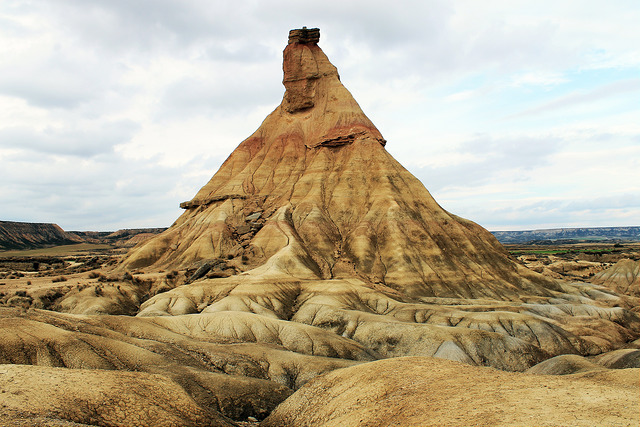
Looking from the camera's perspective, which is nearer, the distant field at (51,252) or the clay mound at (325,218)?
the clay mound at (325,218)

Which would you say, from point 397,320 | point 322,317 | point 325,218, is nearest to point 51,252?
point 325,218

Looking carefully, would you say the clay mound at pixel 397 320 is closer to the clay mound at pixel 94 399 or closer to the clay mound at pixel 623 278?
the clay mound at pixel 94 399

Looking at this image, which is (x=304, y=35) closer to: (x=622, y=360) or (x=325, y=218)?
(x=325, y=218)

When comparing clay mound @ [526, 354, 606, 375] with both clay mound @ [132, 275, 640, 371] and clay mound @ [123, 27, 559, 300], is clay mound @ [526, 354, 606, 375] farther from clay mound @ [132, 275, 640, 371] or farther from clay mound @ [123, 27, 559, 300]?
clay mound @ [123, 27, 559, 300]

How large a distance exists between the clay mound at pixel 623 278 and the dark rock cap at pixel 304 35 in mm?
78661

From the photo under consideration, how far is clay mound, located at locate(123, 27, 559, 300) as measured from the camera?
5897cm

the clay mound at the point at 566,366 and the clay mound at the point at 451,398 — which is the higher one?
the clay mound at the point at 451,398

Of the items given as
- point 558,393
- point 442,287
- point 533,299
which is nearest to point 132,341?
point 558,393

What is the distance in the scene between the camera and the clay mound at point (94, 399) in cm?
1356

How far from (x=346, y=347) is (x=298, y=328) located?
4.41m

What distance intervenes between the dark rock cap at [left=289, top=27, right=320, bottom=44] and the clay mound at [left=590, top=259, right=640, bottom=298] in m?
78.7

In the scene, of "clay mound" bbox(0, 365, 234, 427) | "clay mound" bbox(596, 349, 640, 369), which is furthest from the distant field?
"clay mound" bbox(596, 349, 640, 369)

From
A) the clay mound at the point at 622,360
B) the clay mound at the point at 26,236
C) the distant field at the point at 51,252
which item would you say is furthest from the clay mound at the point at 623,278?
the clay mound at the point at 26,236

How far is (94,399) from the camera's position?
15.3 meters
